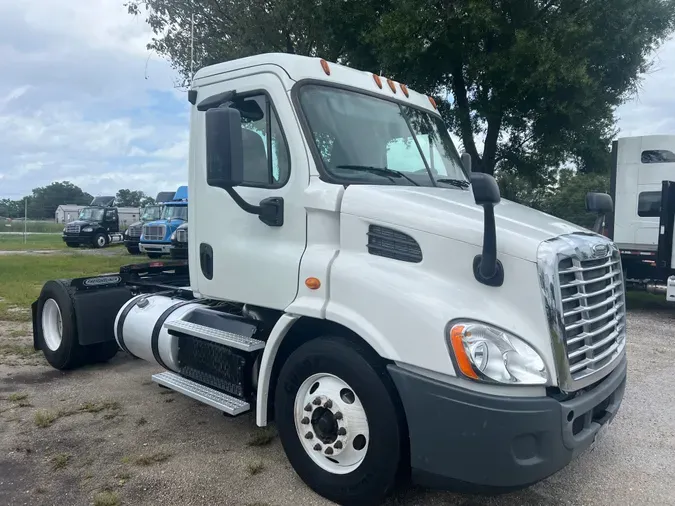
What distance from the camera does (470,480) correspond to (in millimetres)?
3031

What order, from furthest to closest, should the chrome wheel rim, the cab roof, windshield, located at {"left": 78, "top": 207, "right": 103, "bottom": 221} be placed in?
windshield, located at {"left": 78, "top": 207, "right": 103, "bottom": 221}
the chrome wheel rim
the cab roof

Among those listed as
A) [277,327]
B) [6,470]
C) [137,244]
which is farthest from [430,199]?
[137,244]

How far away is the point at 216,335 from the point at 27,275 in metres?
13.4

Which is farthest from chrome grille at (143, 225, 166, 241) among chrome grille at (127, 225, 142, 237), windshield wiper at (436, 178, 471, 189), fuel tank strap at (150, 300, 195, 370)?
windshield wiper at (436, 178, 471, 189)

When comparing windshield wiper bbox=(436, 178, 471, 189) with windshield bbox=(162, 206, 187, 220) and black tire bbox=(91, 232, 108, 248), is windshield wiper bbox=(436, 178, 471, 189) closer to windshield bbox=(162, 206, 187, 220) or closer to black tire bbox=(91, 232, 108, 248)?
windshield bbox=(162, 206, 187, 220)

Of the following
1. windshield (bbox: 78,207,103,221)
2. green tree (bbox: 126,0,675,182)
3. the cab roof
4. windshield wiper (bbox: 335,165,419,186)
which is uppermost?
green tree (bbox: 126,0,675,182)

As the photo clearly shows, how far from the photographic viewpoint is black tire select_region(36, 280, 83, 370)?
6.32 m

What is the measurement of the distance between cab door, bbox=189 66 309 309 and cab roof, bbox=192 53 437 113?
0.07 m

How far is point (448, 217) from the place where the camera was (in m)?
3.32

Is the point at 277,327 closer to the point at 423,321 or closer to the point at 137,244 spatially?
the point at 423,321

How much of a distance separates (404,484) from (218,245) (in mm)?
2187

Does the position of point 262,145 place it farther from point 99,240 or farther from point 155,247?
point 99,240

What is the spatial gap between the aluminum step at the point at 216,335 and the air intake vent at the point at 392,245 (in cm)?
117

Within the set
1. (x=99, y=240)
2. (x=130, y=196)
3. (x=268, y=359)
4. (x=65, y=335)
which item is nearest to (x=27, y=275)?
(x=65, y=335)
